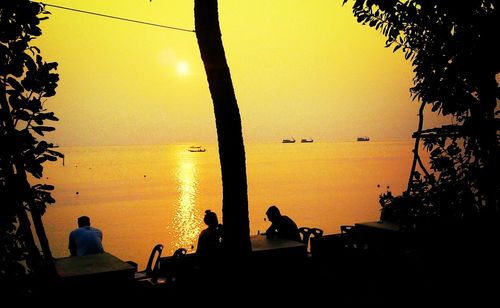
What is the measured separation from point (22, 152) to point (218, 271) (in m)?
4.10

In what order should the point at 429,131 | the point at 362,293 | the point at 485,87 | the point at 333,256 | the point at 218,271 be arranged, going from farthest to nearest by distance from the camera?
the point at 333,256
the point at 362,293
the point at 218,271
the point at 429,131
the point at 485,87

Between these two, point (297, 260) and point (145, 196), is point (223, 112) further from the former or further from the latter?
point (145, 196)

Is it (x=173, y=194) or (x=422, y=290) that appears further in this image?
(x=173, y=194)

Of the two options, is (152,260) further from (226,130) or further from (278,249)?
(226,130)

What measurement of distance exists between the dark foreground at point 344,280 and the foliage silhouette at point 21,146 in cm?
40

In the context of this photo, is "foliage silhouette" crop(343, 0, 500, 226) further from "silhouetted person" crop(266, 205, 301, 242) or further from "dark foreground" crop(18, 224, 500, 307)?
"silhouetted person" crop(266, 205, 301, 242)

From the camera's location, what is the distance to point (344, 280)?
26.4 ft

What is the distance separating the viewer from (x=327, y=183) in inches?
2778

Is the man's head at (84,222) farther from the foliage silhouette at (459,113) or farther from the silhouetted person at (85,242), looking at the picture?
the foliage silhouette at (459,113)

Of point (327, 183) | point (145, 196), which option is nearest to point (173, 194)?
point (145, 196)

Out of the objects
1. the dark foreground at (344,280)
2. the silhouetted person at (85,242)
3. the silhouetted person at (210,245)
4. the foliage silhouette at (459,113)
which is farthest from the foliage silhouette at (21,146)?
the silhouetted person at (85,242)

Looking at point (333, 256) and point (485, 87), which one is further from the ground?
point (485, 87)

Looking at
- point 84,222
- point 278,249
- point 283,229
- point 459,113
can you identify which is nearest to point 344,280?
point 283,229

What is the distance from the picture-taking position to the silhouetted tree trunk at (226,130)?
16.2ft
